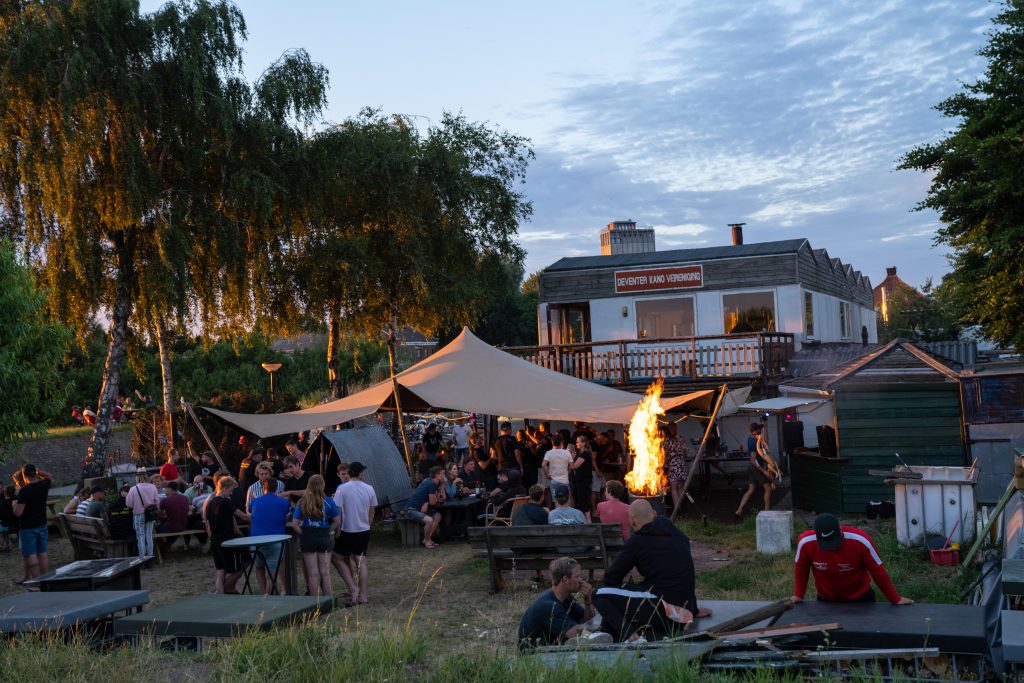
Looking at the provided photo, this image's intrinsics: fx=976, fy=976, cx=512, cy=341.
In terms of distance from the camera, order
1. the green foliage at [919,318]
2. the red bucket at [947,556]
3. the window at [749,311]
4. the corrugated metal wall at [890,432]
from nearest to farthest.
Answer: the red bucket at [947,556] → the corrugated metal wall at [890,432] → the window at [749,311] → the green foliage at [919,318]

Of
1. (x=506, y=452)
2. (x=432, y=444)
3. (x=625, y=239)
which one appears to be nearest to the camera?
(x=506, y=452)

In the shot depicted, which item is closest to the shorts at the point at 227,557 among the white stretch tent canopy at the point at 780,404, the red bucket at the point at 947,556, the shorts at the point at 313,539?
the shorts at the point at 313,539

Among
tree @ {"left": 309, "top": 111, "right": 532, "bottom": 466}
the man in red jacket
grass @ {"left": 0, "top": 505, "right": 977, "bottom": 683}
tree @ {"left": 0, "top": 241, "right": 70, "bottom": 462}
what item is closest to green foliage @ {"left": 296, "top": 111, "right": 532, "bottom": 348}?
tree @ {"left": 309, "top": 111, "right": 532, "bottom": 466}

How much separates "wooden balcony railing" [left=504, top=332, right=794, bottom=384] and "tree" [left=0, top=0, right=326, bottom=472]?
767 centimetres

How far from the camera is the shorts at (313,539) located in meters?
9.62

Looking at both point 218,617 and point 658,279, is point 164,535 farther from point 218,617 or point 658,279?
point 658,279

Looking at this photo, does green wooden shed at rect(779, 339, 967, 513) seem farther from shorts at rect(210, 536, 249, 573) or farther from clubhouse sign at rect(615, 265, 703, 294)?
clubhouse sign at rect(615, 265, 703, 294)

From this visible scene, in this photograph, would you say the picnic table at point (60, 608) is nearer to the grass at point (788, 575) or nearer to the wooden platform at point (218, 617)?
the wooden platform at point (218, 617)

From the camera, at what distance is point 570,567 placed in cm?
658

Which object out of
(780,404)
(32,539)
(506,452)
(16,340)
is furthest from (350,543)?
(16,340)

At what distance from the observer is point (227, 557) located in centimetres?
1034

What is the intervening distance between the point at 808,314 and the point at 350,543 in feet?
59.9

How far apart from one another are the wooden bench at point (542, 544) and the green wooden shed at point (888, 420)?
666 cm

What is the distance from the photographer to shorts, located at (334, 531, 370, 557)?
10.1m
